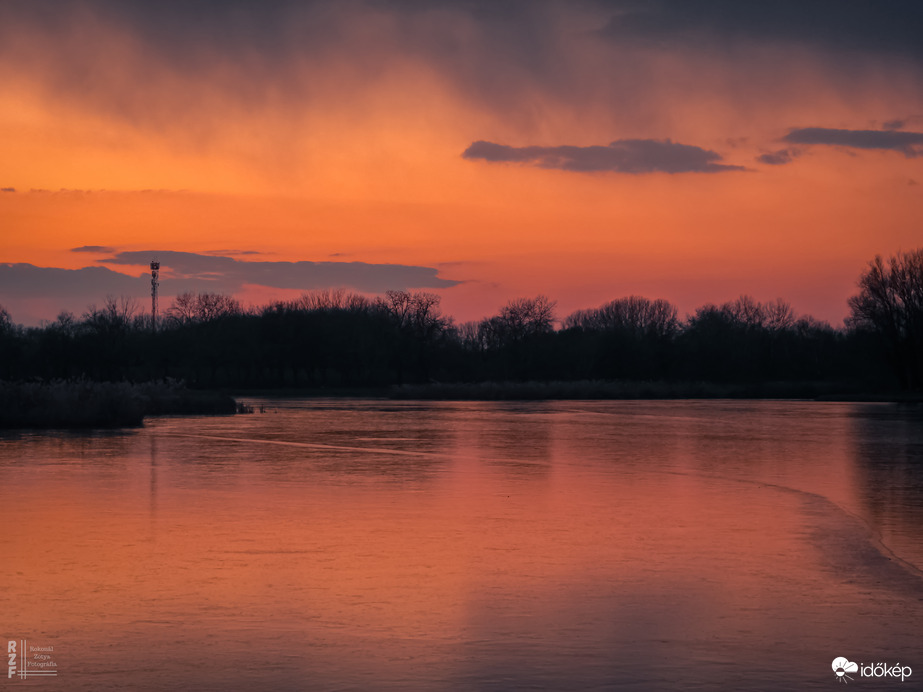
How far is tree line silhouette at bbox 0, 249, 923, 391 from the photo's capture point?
82625mm

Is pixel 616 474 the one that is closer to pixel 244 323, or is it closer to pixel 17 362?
pixel 17 362

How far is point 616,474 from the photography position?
1906 cm

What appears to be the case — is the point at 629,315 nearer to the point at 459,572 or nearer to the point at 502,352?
the point at 502,352

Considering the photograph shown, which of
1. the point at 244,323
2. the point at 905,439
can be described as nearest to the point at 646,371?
the point at 244,323

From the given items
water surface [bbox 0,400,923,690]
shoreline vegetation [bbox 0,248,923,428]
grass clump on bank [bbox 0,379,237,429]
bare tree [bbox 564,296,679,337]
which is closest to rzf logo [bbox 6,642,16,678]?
water surface [bbox 0,400,923,690]

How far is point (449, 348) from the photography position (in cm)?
11394

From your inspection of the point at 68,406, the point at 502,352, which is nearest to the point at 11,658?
the point at 68,406

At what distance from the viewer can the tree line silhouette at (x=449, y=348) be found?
82.6 meters

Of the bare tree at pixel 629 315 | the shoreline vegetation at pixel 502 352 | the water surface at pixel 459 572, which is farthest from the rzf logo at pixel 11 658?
the bare tree at pixel 629 315

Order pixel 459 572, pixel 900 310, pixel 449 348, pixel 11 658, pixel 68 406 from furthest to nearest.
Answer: pixel 449 348 < pixel 900 310 < pixel 68 406 < pixel 459 572 < pixel 11 658

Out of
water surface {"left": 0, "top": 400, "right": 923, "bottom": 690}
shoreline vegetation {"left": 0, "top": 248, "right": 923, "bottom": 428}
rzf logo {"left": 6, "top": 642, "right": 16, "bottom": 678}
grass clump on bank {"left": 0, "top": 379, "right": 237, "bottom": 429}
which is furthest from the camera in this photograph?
shoreline vegetation {"left": 0, "top": 248, "right": 923, "bottom": 428}

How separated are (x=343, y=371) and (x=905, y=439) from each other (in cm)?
7979

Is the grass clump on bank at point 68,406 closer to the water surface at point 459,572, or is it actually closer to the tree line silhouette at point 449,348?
the water surface at point 459,572

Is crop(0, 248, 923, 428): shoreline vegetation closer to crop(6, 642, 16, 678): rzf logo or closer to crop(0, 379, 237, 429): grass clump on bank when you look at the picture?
crop(0, 379, 237, 429): grass clump on bank
